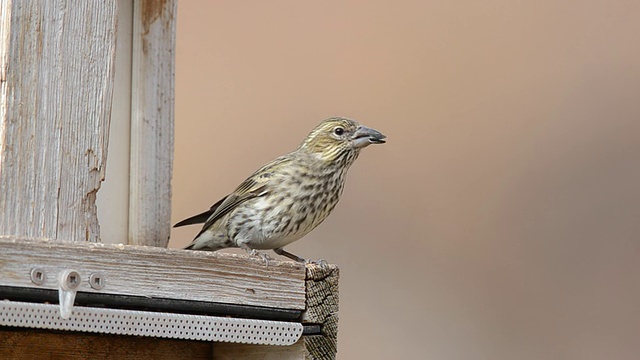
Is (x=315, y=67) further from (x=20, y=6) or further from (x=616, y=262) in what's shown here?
(x=20, y=6)

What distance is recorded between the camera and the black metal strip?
3712mm

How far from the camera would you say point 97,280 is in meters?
3.82

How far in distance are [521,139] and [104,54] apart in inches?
99.9

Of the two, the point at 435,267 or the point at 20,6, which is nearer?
the point at 20,6

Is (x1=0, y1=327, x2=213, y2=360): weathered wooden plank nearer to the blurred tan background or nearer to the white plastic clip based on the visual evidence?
the white plastic clip

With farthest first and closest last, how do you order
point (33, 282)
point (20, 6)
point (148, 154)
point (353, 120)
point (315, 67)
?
point (315, 67) → point (353, 120) → point (148, 154) → point (20, 6) → point (33, 282)

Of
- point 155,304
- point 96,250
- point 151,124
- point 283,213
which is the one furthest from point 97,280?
point 283,213

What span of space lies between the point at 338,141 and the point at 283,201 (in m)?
0.41

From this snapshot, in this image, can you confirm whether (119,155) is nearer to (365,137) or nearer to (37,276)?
(37,276)

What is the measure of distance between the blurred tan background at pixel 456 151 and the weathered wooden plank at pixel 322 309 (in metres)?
1.75

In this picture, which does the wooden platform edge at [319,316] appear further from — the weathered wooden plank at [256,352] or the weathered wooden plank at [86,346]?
the weathered wooden plank at [86,346]

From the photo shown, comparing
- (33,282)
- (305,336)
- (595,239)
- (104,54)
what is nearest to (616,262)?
(595,239)

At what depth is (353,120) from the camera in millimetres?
5766

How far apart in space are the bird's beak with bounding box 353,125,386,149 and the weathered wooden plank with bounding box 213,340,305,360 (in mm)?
1184
